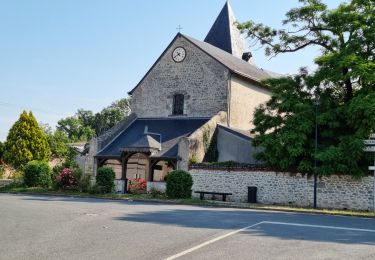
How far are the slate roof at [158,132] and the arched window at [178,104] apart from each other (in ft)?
2.05

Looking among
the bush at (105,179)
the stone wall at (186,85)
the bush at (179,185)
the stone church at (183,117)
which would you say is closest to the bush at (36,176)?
the stone church at (183,117)

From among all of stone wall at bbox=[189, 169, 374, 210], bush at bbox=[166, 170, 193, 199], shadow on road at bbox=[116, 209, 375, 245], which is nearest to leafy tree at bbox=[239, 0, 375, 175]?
stone wall at bbox=[189, 169, 374, 210]

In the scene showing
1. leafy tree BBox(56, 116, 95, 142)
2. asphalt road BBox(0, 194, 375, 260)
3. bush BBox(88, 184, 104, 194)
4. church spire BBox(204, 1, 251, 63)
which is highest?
church spire BBox(204, 1, 251, 63)

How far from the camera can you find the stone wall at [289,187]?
19625 millimetres

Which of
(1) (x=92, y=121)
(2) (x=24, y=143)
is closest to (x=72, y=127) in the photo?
(1) (x=92, y=121)

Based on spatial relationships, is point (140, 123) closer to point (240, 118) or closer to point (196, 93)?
point (196, 93)

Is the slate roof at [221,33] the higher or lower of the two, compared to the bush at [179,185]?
higher

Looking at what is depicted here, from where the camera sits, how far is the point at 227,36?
38.0m

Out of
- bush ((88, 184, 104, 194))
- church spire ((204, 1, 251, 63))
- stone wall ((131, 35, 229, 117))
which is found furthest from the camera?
church spire ((204, 1, 251, 63))

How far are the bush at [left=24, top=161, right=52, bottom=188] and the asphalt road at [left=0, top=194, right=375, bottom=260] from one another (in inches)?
548

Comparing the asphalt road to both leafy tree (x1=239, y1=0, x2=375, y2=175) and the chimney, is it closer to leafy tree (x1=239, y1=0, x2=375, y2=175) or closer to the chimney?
leafy tree (x1=239, y1=0, x2=375, y2=175)

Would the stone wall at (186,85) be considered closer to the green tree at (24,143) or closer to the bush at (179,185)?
the bush at (179,185)

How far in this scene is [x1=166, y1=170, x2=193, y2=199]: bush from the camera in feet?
71.3

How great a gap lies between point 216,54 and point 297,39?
7600mm
